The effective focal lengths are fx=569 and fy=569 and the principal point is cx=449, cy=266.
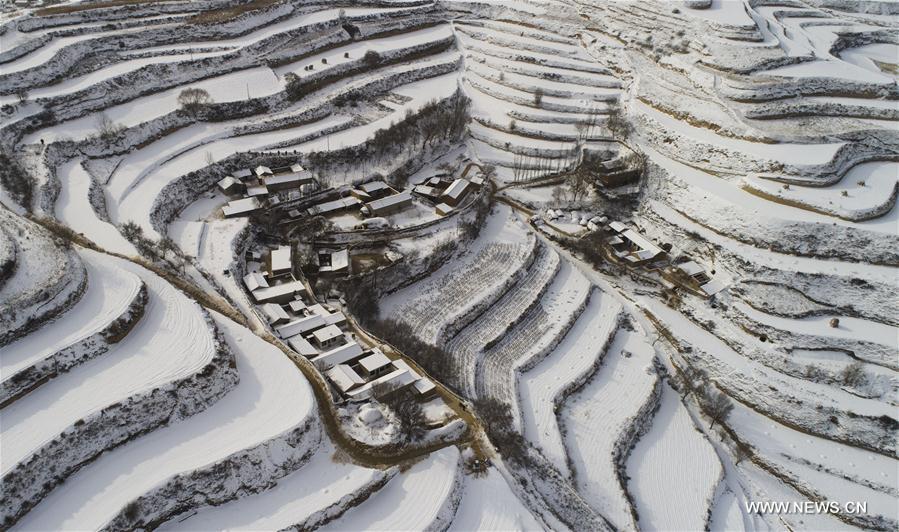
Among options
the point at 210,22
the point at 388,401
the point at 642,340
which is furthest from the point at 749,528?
the point at 210,22

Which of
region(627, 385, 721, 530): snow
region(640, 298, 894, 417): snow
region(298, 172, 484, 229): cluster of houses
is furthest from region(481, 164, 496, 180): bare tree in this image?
region(627, 385, 721, 530): snow

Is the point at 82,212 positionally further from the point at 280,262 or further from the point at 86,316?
the point at 86,316

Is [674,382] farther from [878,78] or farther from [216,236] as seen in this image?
[878,78]

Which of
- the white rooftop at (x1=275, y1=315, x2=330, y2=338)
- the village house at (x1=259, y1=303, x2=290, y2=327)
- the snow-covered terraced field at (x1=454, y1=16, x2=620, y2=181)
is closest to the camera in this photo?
the white rooftop at (x1=275, y1=315, x2=330, y2=338)

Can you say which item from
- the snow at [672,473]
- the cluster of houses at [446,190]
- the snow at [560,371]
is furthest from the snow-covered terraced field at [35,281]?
the snow at [672,473]

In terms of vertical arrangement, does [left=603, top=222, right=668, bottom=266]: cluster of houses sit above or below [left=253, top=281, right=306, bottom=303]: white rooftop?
below

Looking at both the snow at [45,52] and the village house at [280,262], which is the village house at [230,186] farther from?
the snow at [45,52]

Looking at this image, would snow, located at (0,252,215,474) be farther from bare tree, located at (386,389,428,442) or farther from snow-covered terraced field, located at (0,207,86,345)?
bare tree, located at (386,389,428,442)
